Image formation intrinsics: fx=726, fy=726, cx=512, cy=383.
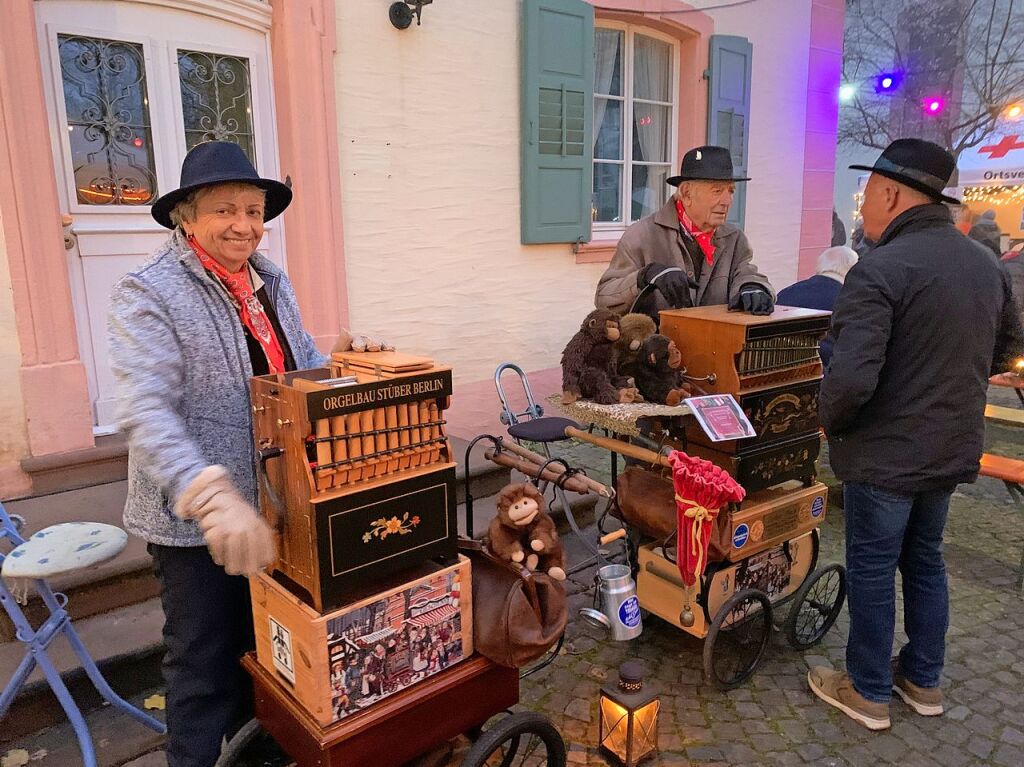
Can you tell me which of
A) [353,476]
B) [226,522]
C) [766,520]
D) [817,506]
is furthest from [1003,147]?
[226,522]

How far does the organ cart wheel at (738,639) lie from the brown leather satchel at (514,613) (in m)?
1.17

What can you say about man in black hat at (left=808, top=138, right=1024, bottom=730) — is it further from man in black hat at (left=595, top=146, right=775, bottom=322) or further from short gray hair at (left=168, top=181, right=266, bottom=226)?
short gray hair at (left=168, top=181, right=266, bottom=226)

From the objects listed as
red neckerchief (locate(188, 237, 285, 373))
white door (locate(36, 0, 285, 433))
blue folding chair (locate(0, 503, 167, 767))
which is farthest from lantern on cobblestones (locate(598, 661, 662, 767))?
white door (locate(36, 0, 285, 433))

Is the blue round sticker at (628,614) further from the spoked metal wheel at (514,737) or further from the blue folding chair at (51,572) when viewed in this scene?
the blue folding chair at (51,572)

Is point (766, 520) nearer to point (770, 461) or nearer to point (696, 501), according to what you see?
point (770, 461)

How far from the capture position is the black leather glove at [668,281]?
3.11 meters

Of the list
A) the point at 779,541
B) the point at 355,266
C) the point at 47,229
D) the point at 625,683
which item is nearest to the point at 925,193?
the point at 779,541

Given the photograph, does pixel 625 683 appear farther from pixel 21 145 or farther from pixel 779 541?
pixel 21 145

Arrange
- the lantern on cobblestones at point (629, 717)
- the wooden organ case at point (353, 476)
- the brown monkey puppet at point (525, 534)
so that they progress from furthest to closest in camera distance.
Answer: the lantern on cobblestones at point (629, 717) → the brown monkey puppet at point (525, 534) → the wooden organ case at point (353, 476)

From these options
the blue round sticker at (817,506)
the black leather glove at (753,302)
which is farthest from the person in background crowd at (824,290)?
the black leather glove at (753,302)

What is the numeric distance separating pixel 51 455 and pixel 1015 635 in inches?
196

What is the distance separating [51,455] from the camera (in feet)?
12.5

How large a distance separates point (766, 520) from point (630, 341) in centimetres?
96

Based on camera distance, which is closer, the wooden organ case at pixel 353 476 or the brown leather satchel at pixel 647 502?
the wooden organ case at pixel 353 476
